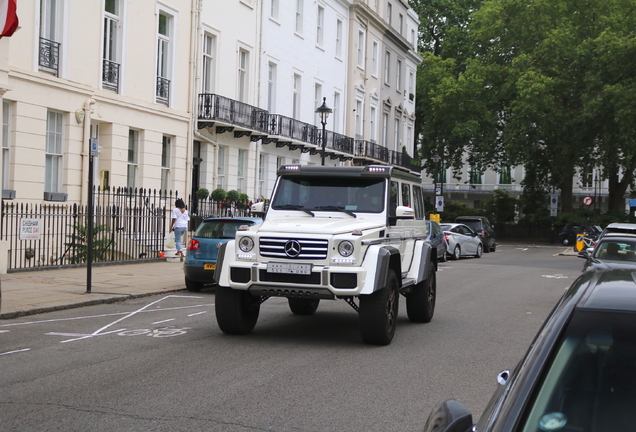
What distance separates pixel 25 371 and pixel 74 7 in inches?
634

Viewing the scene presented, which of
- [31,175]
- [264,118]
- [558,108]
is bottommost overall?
[31,175]

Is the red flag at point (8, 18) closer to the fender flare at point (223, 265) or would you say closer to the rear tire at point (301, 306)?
the rear tire at point (301, 306)

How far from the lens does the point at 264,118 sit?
32625mm

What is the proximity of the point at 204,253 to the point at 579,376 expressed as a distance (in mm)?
13772

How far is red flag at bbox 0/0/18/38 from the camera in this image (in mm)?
15680

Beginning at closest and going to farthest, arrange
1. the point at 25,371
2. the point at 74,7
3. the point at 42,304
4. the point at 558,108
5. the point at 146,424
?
the point at 146,424
the point at 25,371
the point at 42,304
the point at 74,7
the point at 558,108

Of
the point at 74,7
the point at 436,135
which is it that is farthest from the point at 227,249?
the point at 436,135

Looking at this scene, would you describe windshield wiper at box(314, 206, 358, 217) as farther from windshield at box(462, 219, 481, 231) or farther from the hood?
windshield at box(462, 219, 481, 231)

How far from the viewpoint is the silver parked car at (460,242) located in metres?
33.0

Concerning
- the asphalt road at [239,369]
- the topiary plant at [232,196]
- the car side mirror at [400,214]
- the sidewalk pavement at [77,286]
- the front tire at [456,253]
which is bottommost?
the asphalt road at [239,369]

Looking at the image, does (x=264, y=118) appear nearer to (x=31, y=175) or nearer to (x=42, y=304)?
(x=31, y=175)

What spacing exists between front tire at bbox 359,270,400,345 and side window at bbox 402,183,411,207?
2.24 m

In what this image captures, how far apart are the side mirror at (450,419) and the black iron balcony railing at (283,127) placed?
2579 centimetres

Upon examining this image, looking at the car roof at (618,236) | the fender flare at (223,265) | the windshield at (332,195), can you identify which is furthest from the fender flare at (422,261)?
the car roof at (618,236)
